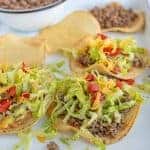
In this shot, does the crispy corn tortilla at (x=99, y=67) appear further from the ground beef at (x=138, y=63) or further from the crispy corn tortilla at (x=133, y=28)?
the crispy corn tortilla at (x=133, y=28)

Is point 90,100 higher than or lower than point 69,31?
lower

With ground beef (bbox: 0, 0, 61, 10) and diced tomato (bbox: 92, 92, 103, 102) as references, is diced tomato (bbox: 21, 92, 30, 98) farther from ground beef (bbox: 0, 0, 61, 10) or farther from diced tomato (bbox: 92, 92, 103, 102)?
ground beef (bbox: 0, 0, 61, 10)

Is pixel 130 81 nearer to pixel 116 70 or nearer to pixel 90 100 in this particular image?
pixel 116 70

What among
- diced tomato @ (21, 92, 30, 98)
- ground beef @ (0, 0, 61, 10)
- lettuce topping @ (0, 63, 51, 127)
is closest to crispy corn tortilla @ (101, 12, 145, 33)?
ground beef @ (0, 0, 61, 10)

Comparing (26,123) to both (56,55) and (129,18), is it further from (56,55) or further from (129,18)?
(129,18)

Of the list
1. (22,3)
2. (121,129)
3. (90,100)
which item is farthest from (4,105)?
(22,3)
